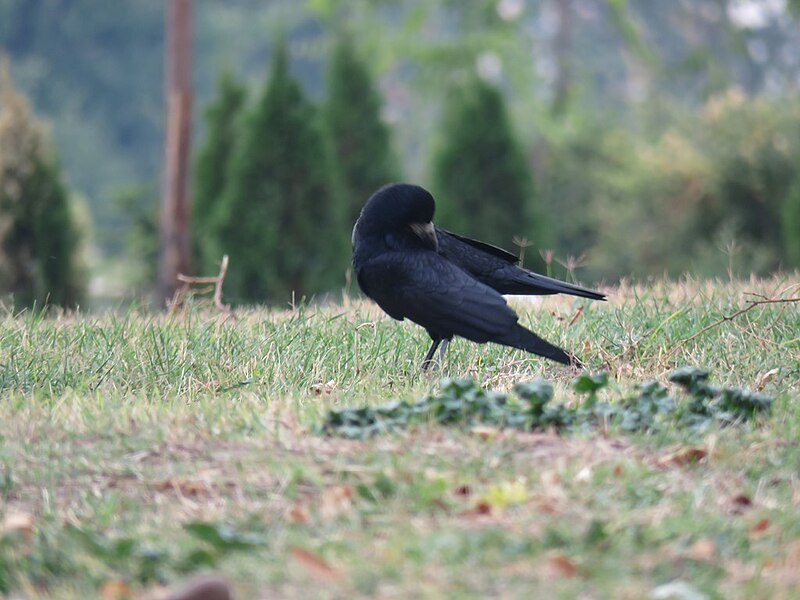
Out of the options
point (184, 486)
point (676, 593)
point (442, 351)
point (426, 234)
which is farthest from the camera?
point (426, 234)

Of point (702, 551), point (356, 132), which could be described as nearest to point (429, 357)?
point (702, 551)

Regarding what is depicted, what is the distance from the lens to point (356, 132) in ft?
53.9

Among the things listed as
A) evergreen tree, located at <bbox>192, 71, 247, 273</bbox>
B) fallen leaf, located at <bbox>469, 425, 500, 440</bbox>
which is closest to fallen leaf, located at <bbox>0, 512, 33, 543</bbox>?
fallen leaf, located at <bbox>469, 425, 500, 440</bbox>

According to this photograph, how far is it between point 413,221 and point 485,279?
0.55 metres

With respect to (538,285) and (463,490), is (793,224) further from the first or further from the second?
(463,490)

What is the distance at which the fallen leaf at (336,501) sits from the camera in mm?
3467

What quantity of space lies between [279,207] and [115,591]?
11156 millimetres

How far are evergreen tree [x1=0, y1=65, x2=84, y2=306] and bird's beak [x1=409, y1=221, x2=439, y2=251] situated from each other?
9.46 meters

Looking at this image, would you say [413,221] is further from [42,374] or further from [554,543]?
[554,543]

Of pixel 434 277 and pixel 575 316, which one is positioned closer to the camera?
pixel 434 277

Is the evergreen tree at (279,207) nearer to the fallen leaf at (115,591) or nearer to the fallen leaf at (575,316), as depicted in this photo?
the fallen leaf at (575,316)

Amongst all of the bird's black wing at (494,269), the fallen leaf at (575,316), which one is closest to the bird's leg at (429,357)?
the bird's black wing at (494,269)

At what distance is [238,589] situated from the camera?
9.87ft

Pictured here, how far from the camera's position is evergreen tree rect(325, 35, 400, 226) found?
53.5ft
